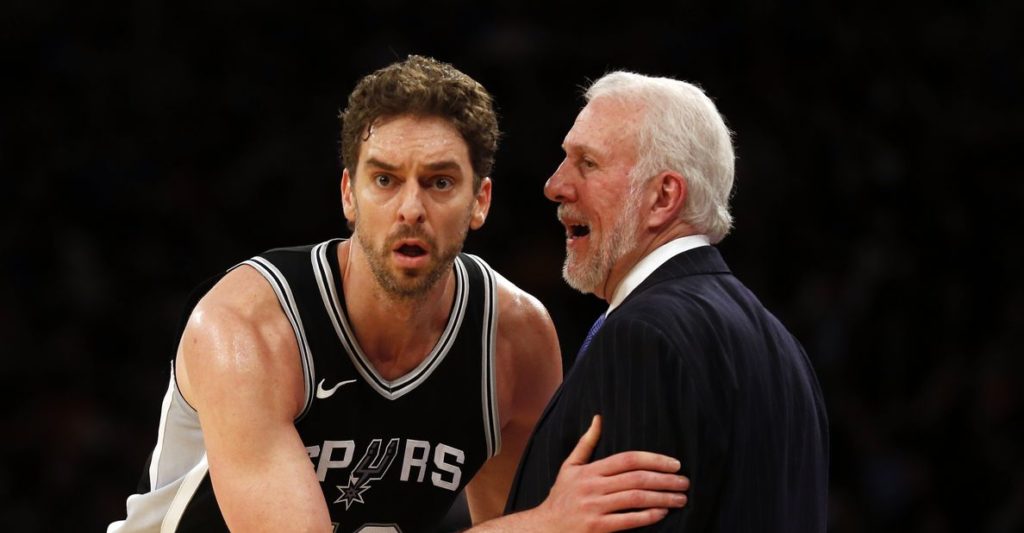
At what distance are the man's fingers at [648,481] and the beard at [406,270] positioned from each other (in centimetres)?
87

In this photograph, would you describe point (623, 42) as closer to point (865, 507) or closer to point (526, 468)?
point (865, 507)

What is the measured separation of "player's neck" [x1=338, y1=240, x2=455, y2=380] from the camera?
3.35 m

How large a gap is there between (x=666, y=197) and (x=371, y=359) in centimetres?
90

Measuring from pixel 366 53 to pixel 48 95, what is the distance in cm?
160

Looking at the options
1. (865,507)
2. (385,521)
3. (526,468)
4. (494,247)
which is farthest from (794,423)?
(494,247)

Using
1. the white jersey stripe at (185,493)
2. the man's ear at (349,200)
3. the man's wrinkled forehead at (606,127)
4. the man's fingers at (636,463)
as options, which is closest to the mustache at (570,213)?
the man's wrinkled forehead at (606,127)

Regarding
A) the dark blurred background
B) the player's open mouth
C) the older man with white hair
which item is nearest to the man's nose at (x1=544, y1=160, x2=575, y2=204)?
the older man with white hair

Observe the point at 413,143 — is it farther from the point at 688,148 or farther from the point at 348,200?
the point at 688,148

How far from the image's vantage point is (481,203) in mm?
3387

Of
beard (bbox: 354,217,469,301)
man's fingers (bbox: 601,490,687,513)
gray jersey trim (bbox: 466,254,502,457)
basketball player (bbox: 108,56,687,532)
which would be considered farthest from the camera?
gray jersey trim (bbox: 466,254,502,457)

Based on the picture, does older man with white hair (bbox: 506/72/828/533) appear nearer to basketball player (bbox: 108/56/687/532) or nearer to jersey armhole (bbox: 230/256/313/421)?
basketball player (bbox: 108/56/687/532)

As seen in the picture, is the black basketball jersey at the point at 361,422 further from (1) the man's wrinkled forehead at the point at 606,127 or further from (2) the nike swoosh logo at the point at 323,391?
(1) the man's wrinkled forehead at the point at 606,127

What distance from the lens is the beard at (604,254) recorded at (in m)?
2.91

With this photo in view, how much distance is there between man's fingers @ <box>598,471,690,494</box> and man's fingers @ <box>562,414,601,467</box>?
96mm
